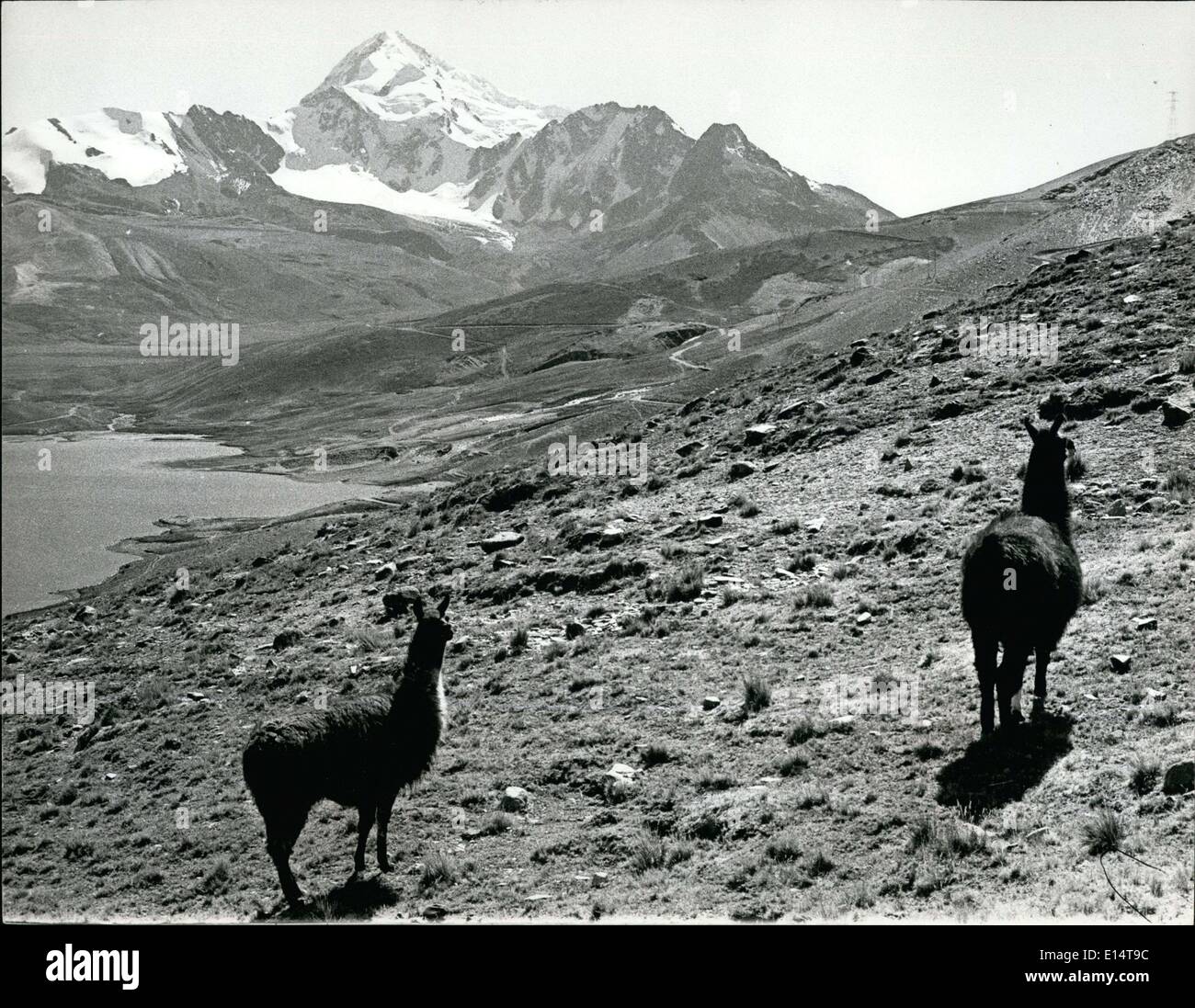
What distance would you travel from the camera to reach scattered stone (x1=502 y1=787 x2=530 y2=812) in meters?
9.63

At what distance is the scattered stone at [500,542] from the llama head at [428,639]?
1244 cm

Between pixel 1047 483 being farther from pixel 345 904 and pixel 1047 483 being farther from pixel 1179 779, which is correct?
pixel 345 904

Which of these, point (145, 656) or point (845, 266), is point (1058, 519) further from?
point (845, 266)

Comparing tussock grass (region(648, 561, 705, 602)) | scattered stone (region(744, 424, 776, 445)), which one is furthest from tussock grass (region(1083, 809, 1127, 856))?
scattered stone (region(744, 424, 776, 445))

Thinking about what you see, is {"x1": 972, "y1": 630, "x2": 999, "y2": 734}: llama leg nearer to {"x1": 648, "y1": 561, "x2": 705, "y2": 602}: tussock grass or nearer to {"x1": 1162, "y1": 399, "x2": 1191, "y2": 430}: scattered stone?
{"x1": 648, "y1": 561, "x2": 705, "y2": 602}: tussock grass

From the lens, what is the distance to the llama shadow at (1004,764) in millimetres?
8094

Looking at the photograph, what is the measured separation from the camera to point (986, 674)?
8.95 meters

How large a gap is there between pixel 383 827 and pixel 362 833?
167 mm

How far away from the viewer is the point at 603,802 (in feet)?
31.4

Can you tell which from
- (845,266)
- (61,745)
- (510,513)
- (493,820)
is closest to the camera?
(493,820)

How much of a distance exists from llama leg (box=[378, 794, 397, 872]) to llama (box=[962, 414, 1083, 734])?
480 centimetres

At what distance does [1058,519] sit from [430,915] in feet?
21.5

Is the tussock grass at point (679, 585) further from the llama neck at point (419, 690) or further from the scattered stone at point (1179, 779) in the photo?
the scattered stone at point (1179, 779)
